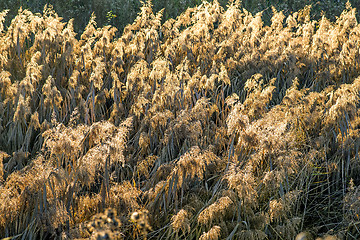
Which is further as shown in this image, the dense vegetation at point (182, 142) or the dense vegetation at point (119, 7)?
the dense vegetation at point (119, 7)

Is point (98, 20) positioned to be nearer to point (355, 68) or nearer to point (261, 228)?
point (355, 68)

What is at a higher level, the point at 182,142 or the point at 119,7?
the point at 119,7

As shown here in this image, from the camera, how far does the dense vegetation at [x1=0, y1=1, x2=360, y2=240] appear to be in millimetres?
2510

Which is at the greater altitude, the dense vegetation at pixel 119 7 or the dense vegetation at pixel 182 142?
the dense vegetation at pixel 119 7

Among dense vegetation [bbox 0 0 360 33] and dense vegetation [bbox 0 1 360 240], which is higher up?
dense vegetation [bbox 0 0 360 33]

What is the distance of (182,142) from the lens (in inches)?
142

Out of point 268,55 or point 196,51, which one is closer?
point 268,55

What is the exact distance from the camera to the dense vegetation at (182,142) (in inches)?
98.8

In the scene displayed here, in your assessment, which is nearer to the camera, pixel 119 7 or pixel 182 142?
pixel 182 142

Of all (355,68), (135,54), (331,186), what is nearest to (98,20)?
(135,54)

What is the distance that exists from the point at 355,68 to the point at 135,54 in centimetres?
256

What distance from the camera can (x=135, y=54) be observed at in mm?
4996

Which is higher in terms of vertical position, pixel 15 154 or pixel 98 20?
pixel 98 20

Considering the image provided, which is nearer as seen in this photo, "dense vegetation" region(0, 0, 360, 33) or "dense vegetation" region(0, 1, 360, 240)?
"dense vegetation" region(0, 1, 360, 240)
